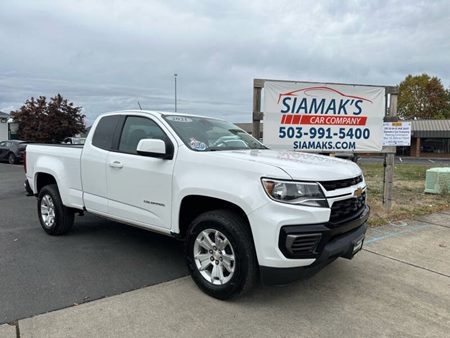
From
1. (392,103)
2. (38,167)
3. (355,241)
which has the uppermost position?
(392,103)

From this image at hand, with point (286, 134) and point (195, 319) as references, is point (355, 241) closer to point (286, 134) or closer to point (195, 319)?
point (195, 319)

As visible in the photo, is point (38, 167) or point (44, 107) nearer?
point (38, 167)

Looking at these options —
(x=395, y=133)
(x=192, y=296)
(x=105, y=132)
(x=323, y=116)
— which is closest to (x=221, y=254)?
(x=192, y=296)

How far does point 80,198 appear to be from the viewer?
17.9 feet

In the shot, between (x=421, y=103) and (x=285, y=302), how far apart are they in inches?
2808

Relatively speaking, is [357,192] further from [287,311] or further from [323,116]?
[323,116]

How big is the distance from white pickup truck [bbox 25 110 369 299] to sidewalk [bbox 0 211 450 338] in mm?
307

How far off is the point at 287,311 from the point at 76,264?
8.63 feet

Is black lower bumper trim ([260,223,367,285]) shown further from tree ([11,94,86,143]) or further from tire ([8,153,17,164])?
tree ([11,94,86,143])

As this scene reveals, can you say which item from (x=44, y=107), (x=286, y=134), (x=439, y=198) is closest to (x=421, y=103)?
(x=44, y=107)

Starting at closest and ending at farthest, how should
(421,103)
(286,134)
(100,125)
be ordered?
(100,125) → (286,134) → (421,103)

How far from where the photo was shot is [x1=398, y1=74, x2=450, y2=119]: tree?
6519cm

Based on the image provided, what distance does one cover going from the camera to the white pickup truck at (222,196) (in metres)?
3.44

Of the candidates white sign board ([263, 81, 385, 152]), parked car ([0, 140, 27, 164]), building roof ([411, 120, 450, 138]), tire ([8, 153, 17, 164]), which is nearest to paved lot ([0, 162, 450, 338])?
white sign board ([263, 81, 385, 152])
